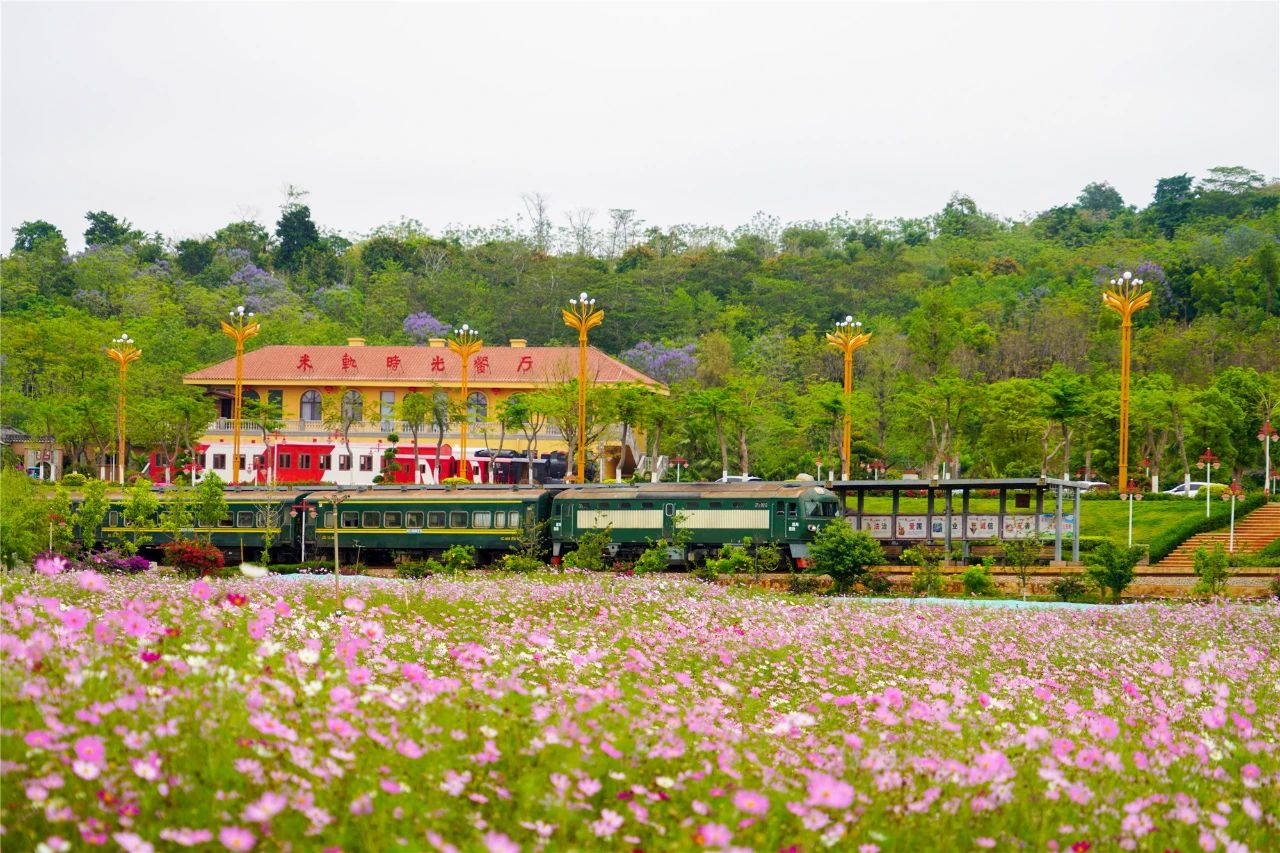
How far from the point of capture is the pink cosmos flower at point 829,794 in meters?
6.52

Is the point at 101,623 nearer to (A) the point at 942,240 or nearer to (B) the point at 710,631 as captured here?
(B) the point at 710,631

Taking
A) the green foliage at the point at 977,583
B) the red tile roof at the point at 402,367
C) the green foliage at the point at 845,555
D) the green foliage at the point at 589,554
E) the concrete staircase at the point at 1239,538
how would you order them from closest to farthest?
1. the green foliage at the point at 977,583
2. the green foliage at the point at 845,555
3. the green foliage at the point at 589,554
4. the concrete staircase at the point at 1239,538
5. the red tile roof at the point at 402,367

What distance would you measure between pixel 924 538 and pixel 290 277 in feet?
250

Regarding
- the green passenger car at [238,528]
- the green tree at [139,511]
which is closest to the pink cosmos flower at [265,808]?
the green tree at [139,511]

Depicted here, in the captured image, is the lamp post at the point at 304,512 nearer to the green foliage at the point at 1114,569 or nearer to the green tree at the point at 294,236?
the green foliage at the point at 1114,569

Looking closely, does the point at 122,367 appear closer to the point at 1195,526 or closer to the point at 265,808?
the point at 1195,526

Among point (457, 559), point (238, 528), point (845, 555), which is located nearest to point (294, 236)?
point (238, 528)

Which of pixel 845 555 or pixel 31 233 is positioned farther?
pixel 31 233

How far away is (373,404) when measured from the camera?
64938 mm

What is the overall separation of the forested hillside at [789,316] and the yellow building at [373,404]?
9.69 feet

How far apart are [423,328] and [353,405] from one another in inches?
739

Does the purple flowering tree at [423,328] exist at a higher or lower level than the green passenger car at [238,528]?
higher

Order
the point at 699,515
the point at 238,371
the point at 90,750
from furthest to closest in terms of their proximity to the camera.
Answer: the point at 238,371 < the point at 699,515 < the point at 90,750

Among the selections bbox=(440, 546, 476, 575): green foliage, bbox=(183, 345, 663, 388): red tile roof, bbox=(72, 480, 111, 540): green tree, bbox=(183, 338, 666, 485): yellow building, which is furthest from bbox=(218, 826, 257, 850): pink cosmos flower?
bbox=(183, 345, 663, 388): red tile roof
